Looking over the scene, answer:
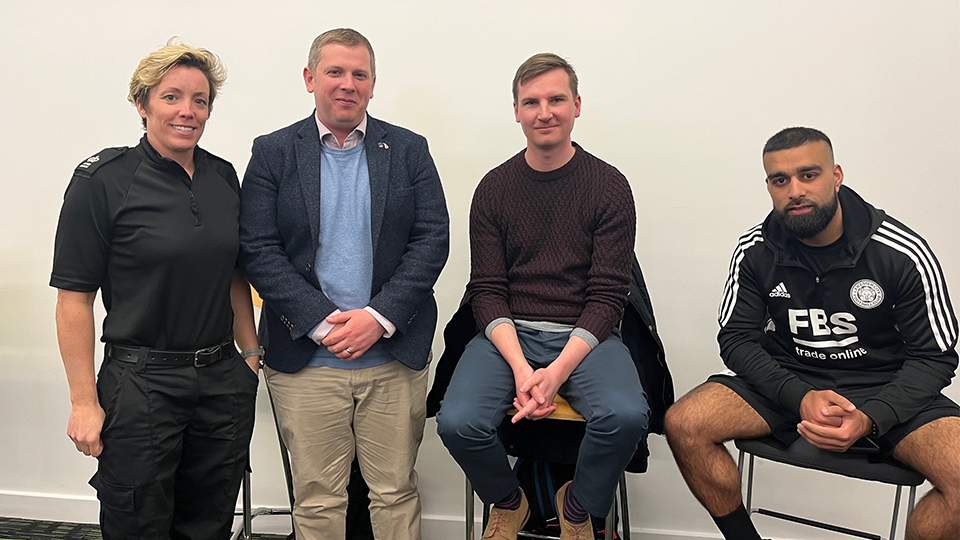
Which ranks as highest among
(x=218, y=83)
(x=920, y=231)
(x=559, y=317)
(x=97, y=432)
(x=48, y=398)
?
(x=218, y=83)

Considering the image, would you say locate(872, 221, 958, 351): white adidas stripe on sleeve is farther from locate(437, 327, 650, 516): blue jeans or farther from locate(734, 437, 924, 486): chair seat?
locate(437, 327, 650, 516): blue jeans

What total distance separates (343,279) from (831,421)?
1.46 m

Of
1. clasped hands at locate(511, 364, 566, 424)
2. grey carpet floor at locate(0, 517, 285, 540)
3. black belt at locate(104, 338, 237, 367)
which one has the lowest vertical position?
grey carpet floor at locate(0, 517, 285, 540)

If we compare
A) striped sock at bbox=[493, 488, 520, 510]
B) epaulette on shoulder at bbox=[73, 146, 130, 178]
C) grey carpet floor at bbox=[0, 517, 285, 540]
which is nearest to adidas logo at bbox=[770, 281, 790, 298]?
striped sock at bbox=[493, 488, 520, 510]

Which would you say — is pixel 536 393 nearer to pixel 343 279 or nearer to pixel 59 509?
pixel 343 279

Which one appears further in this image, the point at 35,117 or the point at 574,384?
the point at 35,117

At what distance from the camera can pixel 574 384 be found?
200 centimetres

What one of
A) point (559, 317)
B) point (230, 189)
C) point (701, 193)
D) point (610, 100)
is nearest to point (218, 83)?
point (230, 189)

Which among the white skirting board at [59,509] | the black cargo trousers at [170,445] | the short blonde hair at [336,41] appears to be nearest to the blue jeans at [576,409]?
the black cargo trousers at [170,445]

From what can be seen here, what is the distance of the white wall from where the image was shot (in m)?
2.47

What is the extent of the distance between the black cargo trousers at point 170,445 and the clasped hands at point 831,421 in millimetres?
1600

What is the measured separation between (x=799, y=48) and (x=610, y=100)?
693 millimetres

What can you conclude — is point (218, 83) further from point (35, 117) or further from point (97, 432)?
point (35, 117)

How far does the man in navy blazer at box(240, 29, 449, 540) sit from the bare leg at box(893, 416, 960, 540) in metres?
1.41
